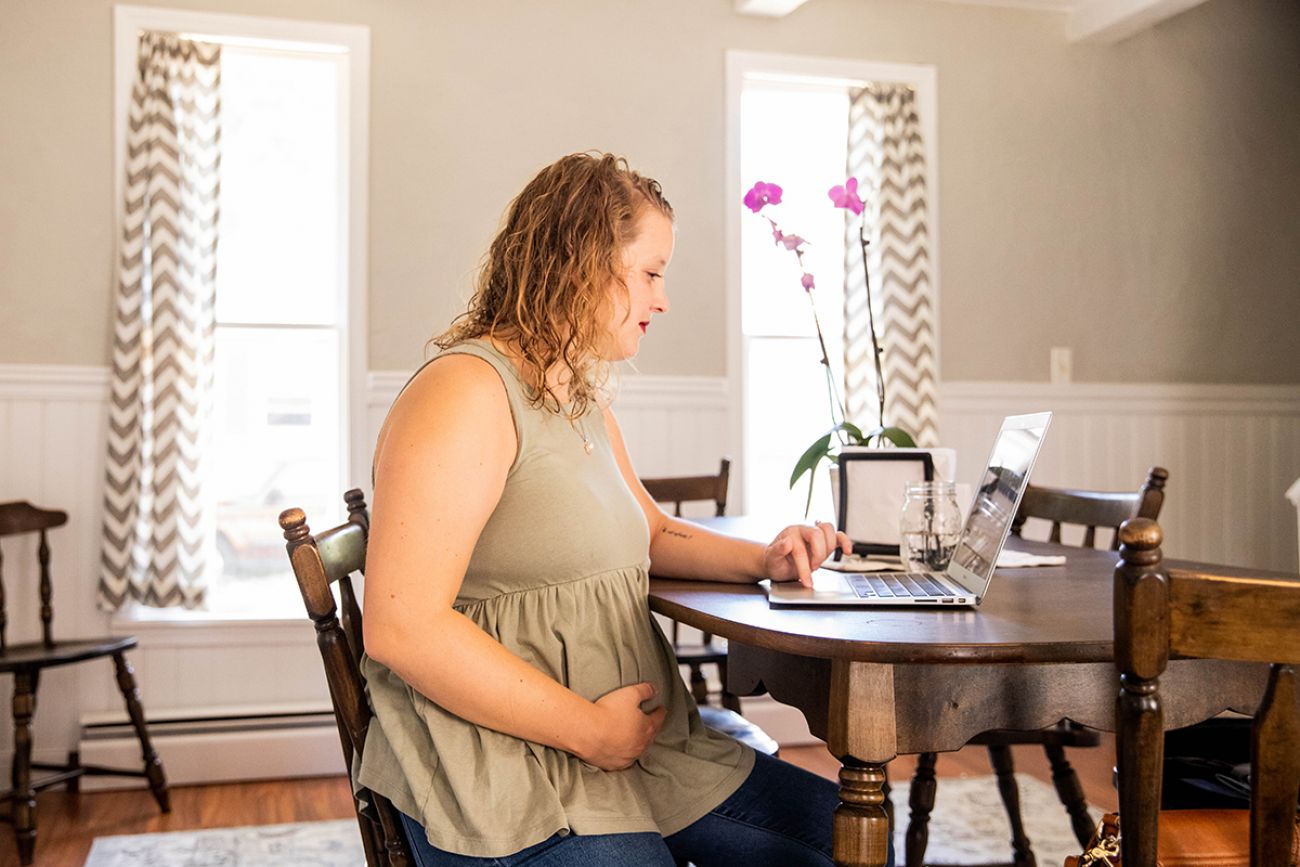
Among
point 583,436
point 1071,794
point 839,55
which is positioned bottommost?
point 1071,794

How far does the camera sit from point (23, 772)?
2871 millimetres

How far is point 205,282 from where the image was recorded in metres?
3.45

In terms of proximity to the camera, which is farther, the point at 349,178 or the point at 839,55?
the point at 839,55

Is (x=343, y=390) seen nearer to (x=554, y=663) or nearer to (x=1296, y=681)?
(x=554, y=663)

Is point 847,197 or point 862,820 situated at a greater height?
point 847,197

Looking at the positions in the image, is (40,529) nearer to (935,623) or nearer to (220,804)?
(220,804)

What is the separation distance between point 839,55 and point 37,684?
3.19m

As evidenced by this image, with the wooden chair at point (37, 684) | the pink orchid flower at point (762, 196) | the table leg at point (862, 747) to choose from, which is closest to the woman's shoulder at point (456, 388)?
the table leg at point (862, 747)

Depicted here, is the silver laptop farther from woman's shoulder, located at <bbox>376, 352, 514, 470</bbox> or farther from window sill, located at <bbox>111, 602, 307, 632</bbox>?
window sill, located at <bbox>111, 602, 307, 632</bbox>

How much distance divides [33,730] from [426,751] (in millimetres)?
2720

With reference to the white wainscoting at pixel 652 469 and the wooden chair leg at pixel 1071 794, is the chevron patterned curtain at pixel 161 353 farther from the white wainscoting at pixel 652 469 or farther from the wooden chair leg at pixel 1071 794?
the wooden chair leg at pixel 1071 794

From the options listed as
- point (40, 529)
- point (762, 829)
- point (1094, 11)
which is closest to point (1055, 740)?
point (762, 829)

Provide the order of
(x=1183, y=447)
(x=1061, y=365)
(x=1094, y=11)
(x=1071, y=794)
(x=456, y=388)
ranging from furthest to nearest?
(x=1183, y=447)
(x=1061, y=365)
(x=1094, y=11)
(x=1071, y=794)
(x=456, y=388)

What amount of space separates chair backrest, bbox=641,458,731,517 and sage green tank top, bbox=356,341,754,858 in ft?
4.81
